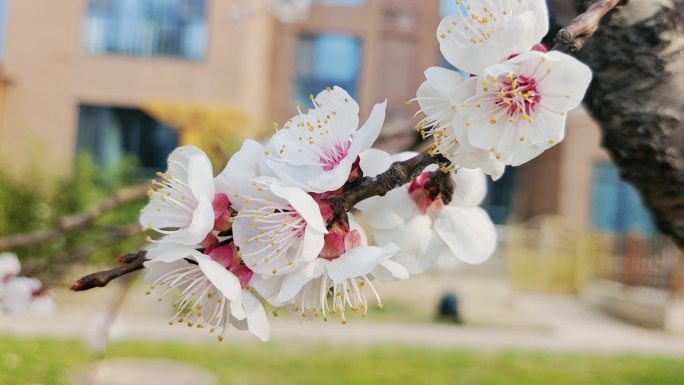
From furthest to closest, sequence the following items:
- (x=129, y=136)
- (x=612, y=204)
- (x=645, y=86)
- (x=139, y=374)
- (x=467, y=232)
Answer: (x=612, y=204) → (x=129, y=136) → (x=139, y=374) → (x=645, y=86) → (x=467, y=232)

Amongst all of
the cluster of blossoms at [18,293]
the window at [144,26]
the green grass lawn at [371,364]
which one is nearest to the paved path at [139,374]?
the green grass lawn at [371,364]

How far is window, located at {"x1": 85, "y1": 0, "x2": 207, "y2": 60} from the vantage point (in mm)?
10344

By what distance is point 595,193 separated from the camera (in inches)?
448

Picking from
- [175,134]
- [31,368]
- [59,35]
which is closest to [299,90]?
[175,134]

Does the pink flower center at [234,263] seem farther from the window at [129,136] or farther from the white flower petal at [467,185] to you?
the window at [129,136]

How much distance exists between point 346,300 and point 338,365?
3.97 m

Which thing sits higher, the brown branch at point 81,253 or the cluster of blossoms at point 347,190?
the cluster of blossoms at point 347,190

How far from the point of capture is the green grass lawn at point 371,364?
4.02 m

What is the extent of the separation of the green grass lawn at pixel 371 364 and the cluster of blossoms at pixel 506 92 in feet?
12.1

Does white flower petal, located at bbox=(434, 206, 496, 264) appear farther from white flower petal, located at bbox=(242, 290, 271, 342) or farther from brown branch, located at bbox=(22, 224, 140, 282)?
brown branch, located at bbox=(22, 224, 140, 282)

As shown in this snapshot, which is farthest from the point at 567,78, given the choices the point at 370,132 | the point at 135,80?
the point at 135,80

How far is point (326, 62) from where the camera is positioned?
1266 cm

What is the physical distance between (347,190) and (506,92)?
0.14m

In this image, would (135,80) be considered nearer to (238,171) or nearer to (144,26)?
(144,26)
